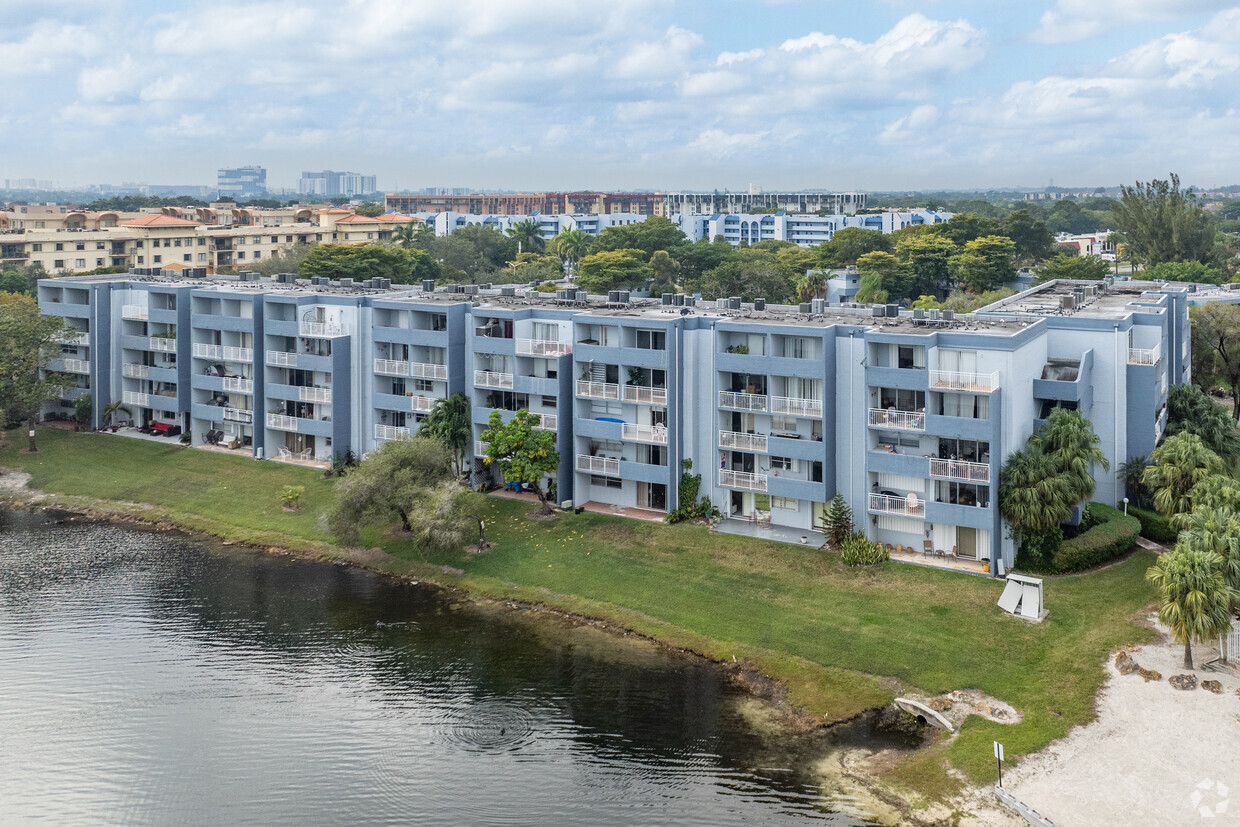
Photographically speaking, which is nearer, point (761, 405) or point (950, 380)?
point (950, 380)

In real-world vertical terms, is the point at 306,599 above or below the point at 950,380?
below

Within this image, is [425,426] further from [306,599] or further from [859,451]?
[859,451]

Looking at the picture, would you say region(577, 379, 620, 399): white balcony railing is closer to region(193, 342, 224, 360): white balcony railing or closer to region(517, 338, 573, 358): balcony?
region(517, 338, 573, 358): balcony

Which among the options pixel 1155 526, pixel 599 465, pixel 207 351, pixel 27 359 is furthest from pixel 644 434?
pixel 27 359

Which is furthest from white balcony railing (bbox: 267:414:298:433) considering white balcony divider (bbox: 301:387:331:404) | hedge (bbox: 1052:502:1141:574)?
hedge (bbox: 1052:502:1141:574)

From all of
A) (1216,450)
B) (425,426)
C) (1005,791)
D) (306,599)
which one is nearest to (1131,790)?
(1005,791)

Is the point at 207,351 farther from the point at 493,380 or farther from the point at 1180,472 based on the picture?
the point at 1180,472
